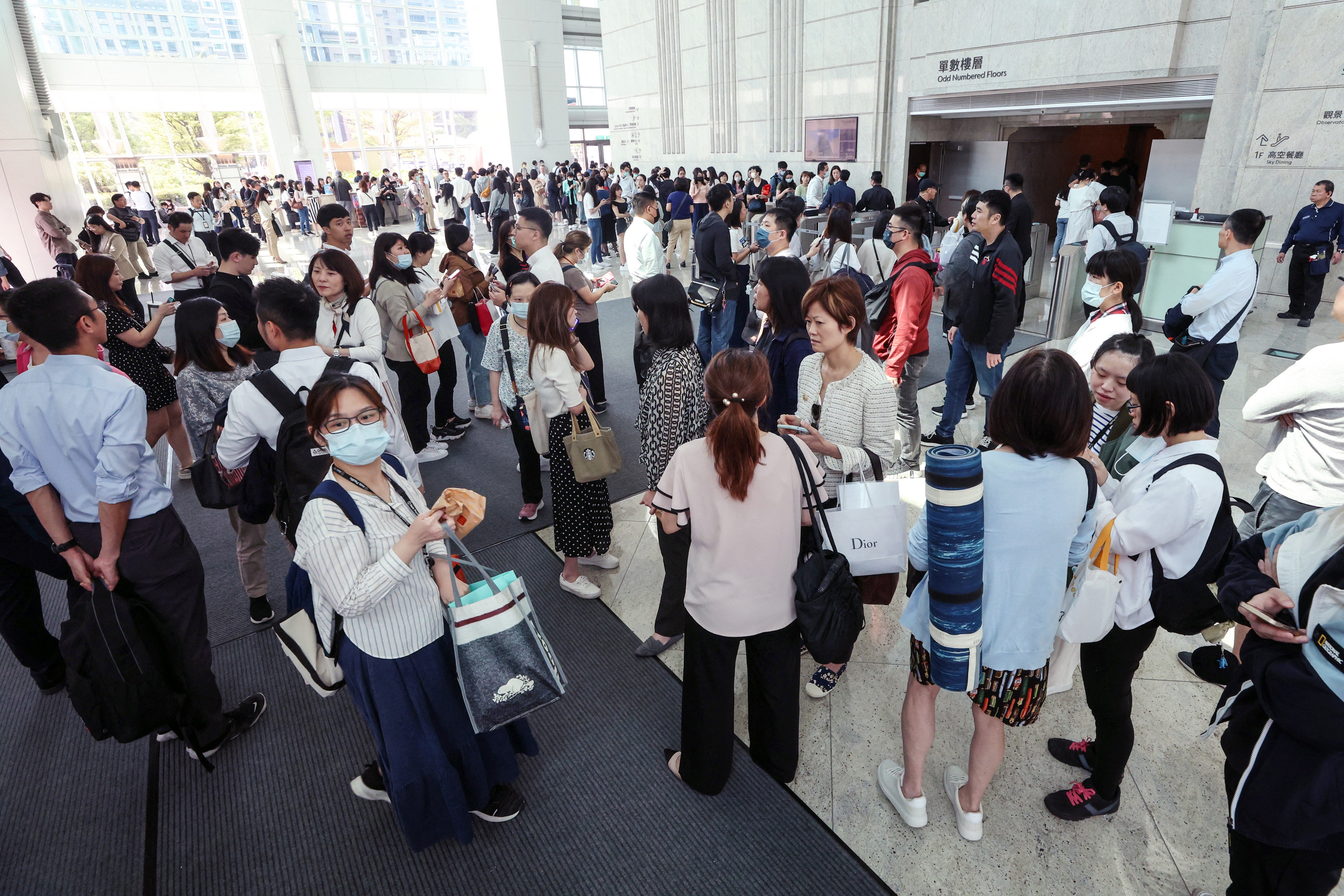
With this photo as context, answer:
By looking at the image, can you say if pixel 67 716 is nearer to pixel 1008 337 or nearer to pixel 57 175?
pixel 1008 337

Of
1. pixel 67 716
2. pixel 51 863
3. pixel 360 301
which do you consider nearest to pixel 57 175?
pixel 360 301

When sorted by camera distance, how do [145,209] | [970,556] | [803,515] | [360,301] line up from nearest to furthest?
[970,556], [803,515], [360,301], [145,209]

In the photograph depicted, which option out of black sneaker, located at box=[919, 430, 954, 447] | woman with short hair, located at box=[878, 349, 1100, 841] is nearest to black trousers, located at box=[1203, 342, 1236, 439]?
black sneaker, located at box=[919, 430, 954, 447]

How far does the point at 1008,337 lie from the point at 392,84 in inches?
1209

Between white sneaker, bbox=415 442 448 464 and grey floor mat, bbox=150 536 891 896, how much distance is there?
2.42 m

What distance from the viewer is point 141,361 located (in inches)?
170

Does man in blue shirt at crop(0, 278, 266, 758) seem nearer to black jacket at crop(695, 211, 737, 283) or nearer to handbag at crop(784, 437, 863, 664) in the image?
handbag at crop(784, 437, 863, 664)

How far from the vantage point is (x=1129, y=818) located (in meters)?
2.28

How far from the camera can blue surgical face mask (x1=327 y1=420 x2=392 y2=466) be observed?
1816mm

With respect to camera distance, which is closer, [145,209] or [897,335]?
[897,335]

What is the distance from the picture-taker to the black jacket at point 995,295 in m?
4.28

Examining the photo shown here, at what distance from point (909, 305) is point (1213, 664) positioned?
2452 millimetres

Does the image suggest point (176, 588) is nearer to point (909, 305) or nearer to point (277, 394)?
point (277, 394)

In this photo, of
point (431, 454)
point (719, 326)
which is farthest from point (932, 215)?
point (431, 454)
